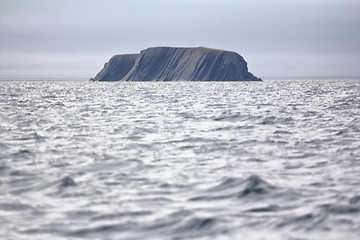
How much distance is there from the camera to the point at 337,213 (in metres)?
8.77

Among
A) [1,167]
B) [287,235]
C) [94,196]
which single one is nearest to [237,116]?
[1,167]

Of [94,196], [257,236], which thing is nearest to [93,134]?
[94,196]

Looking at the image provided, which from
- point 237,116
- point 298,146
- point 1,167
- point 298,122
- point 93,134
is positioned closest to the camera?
point 1,167

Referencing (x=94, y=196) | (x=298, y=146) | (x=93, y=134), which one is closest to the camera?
(x=94, y=196)

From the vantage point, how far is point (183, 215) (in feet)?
28.3

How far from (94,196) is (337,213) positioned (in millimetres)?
5515

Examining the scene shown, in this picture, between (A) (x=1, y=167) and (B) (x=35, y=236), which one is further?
(A) (x=1, y=167)

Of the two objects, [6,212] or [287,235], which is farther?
[6,212]

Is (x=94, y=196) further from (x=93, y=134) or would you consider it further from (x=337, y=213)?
(x=93, y=134)

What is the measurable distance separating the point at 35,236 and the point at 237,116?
2422 centimetres

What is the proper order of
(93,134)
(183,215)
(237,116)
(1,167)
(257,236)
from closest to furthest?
(257,236) < (183,215) < (1,167) < (93,134) < (237,116)

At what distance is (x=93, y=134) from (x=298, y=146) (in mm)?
10137

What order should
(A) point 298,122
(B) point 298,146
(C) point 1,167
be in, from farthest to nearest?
(A) point 298,122 < (B) point 298,146 < (C) point 1,167

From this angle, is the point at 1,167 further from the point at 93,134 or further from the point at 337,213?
the point at 337,213
